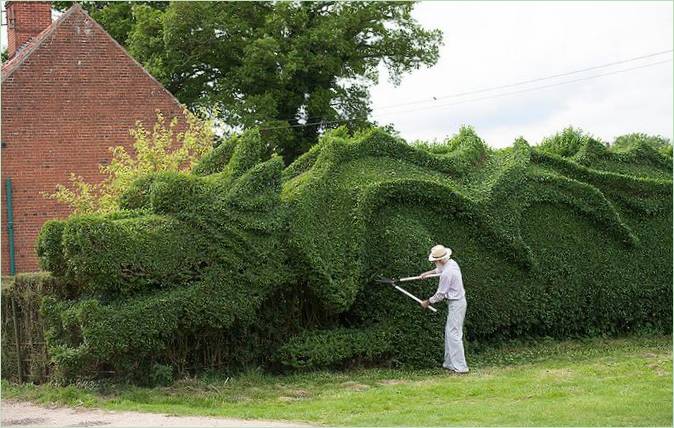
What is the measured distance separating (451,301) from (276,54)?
20331 millimetres

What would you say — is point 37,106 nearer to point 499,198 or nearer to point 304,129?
point 304,129

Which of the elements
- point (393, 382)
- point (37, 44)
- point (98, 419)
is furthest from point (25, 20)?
point (98, 419)

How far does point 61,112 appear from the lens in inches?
958

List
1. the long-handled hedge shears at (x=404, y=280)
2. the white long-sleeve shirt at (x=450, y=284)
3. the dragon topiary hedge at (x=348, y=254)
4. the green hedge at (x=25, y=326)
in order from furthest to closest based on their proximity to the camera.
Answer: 1. the long-handled hedge shears at (x=404, y=280)
2. the white long-sleeve shirt at (x=450, y=284)
3. the green hedge at (x=25, y=326)
4. the dragon topiary hedge at (x=348, y=254)

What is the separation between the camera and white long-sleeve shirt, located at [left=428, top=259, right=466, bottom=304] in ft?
41.1

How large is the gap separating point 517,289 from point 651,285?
2.89 meters

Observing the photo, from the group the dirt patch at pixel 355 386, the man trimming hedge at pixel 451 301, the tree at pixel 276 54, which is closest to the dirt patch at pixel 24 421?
the dirt patch at pixel 355 386

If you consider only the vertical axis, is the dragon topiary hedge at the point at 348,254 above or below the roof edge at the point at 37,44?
below

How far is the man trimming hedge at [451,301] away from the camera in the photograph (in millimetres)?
12555

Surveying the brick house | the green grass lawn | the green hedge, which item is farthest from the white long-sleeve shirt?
the brick house

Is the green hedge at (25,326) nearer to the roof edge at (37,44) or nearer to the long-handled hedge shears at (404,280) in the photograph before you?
the long-handled hedge shears at (404,280)

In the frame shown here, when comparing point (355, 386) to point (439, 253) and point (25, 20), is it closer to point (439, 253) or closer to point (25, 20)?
point (439, 253)

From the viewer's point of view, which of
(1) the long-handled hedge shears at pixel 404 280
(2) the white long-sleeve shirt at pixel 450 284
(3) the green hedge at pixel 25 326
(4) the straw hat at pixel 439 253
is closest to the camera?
(3) the green hedge at pixel 25 326

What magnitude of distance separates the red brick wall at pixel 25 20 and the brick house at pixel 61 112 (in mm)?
2164
